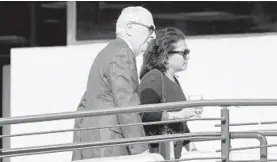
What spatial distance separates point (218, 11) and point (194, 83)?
866 mm

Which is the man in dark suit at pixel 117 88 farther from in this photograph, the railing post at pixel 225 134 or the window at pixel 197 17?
the window at pixel 197 17

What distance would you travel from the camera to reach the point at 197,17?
10.5 meters

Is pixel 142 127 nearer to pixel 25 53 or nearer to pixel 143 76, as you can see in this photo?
pixel 143 76

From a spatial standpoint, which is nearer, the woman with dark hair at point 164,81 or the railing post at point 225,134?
the railing post at point 225,134

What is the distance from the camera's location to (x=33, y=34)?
11.1m

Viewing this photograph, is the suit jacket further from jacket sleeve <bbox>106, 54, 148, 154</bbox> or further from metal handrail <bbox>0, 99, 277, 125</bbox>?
metal handrail <bbox>0, 99, 277, 125</bbox>

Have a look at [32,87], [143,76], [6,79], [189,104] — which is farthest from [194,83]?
[189,104]

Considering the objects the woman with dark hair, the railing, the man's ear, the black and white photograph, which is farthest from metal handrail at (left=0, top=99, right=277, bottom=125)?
the black and white photograph

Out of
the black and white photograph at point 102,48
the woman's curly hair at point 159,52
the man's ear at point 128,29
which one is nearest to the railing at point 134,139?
the man's ear at point 128,29

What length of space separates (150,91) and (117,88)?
21.8 inches

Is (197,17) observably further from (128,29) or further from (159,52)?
(128,29)

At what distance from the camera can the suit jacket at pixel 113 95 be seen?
20.9ft

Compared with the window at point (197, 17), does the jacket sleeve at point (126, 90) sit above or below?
below

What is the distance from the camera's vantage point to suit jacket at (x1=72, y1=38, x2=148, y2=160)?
638cm
